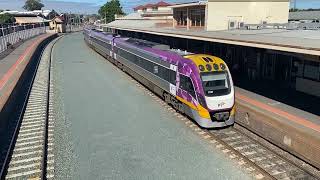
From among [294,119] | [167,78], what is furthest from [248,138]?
[167,78]

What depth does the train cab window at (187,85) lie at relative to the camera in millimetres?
16938

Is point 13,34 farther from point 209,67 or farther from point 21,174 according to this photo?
point 21,174

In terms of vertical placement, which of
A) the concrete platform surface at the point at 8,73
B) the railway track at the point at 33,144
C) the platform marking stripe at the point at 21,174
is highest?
the concrete platform surface at the point at 8,73

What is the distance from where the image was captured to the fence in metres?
46.3

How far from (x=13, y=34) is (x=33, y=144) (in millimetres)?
46060

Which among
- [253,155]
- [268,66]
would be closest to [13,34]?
[268,66]

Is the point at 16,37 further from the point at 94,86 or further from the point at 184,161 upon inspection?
the point at 184,161

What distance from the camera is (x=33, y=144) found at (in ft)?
52.5

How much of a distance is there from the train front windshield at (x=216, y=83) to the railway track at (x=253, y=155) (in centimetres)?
195

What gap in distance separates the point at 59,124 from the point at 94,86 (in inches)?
381

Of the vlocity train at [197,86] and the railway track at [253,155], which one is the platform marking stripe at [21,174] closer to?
the railway track at [253,155]

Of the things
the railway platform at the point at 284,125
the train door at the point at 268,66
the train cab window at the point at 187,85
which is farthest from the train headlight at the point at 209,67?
the train door at the point at 268,66

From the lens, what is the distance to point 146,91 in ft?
84.6

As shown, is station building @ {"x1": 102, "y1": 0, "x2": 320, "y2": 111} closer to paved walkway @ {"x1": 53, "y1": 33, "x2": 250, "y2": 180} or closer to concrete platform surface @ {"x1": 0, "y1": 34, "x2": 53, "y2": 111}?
paved walkway @ {"x1": 53, "y1": 33, "x2": 250, "y2": 180}
